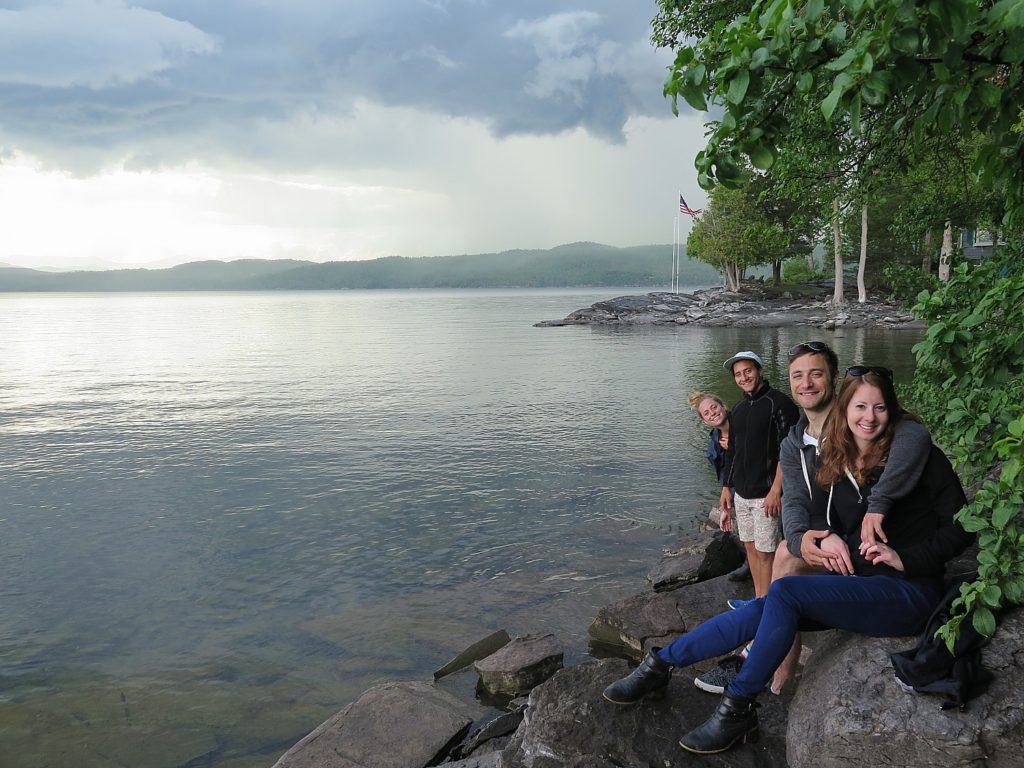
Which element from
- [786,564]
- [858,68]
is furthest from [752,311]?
[858,68]

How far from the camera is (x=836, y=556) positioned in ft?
17.8

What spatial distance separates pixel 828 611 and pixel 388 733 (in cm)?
407

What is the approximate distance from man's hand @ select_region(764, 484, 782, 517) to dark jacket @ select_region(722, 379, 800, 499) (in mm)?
168

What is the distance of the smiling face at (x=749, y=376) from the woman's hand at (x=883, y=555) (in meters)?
2.61

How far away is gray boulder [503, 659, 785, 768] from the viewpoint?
5266 mm

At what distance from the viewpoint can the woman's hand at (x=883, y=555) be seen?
5176 mm

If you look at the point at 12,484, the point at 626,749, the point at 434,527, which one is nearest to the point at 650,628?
the point at 626,749

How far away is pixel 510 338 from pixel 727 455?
58.5m

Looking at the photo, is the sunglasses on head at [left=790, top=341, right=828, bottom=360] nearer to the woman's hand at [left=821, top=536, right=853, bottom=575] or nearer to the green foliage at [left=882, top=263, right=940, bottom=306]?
the woman's hand at [left=821, top=536, right=853, bottom=575]

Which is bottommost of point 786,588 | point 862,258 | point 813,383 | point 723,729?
point 723,729

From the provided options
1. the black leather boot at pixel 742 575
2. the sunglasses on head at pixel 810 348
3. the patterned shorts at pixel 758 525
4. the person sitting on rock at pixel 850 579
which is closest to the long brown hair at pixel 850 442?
the person sitting on rock at pixel 850 579

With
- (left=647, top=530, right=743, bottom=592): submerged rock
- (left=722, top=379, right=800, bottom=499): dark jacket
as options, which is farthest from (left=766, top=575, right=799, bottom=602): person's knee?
(left=647, top=530, right=743, bottom=592): submerged rock

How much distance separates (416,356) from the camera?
51.7m

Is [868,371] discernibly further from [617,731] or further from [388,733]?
[388,733]
